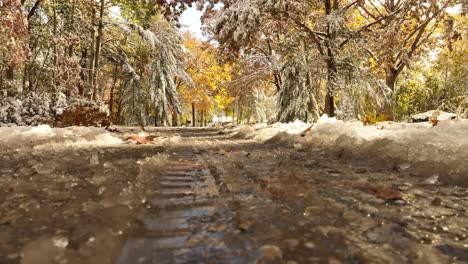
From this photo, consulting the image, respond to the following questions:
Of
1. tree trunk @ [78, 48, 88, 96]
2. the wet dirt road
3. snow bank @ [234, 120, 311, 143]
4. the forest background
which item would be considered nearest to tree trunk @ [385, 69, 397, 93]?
the forest background

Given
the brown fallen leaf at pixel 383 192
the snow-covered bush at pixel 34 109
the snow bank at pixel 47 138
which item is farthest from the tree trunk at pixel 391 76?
the brown fallen leaf at pixel 383 192

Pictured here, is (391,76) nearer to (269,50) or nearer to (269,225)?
(269,50)

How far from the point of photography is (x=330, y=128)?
7.23 meters

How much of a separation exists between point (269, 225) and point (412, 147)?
3.29m

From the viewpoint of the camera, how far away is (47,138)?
6.50 metres

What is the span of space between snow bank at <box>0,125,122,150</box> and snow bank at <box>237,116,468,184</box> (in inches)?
158

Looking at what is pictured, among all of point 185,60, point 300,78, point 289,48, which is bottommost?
point 300,78

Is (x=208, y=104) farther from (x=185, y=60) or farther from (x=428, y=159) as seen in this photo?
(x=428, y=159)

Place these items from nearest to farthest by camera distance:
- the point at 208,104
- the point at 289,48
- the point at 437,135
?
the point at 437,135 → the point at 289,48 → the point at 208,104

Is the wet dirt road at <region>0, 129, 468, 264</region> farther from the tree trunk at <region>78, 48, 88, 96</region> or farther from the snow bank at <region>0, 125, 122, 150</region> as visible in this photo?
the tree trunk at <region>78, 48, 88, 96</region>

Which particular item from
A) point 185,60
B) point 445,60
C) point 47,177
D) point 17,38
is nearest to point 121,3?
point 17,38

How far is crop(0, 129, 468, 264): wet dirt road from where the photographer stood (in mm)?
1488

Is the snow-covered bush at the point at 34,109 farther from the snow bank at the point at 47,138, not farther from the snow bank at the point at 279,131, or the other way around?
the snow bank at the point at 279,131

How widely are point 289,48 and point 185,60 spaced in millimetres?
27949
